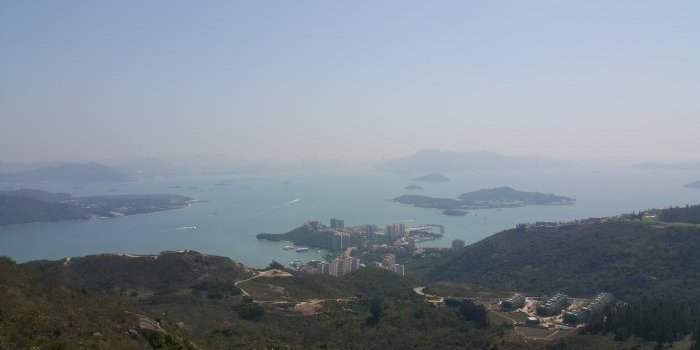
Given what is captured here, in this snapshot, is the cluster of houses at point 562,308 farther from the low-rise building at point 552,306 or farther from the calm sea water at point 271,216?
the calm sea water at point 271,216

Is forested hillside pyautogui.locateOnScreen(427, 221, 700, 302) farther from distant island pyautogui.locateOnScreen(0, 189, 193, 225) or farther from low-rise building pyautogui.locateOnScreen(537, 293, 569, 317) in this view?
distant island pyautogui.locateOnScreen(0, 189, 193, 225)

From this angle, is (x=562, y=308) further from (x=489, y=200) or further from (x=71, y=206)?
(x=489, y=200)

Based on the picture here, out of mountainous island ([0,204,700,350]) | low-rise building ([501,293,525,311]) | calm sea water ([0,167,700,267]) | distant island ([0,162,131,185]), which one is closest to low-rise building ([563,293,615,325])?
mountainous island ([0,204,700,350])

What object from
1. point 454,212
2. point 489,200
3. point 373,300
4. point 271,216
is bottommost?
point 271,216

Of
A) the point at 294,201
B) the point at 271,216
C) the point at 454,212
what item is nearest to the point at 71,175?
the point at 294,201

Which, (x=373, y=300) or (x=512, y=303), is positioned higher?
(x=373, y=300)

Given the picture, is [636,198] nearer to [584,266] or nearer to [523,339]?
[584,266]
